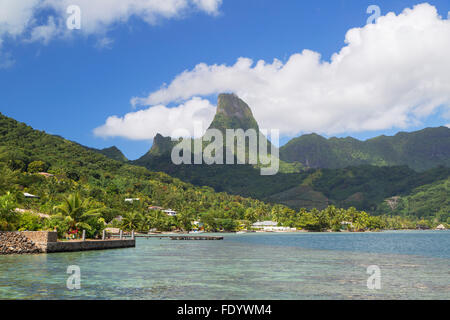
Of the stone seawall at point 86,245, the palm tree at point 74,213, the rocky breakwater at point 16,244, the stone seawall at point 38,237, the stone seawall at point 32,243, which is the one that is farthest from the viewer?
the palm tree at point 74,213

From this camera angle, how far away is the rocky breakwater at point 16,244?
4803 cm

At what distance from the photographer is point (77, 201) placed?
2451 inches

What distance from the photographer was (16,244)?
1921 inches

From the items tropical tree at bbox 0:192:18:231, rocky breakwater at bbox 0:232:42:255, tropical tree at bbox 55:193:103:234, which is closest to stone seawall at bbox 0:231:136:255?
rocky breakwater at bbox 0:232:42:255

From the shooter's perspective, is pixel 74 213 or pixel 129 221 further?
pixel 129 221

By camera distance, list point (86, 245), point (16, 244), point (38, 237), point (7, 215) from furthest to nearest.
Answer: point (86, 245)
point (7, 215)
point (38, 237)
point (16, 244)

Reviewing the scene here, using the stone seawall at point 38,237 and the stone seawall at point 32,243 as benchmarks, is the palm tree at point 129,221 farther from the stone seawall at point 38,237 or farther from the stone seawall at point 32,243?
the stone seawall at point 38,237

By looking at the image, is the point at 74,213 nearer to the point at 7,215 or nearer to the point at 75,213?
the point at 75,213

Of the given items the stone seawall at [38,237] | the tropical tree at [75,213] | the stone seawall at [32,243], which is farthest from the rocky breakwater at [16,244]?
the tropical tree at [75,213]

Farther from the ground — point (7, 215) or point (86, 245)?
point (7, 215)

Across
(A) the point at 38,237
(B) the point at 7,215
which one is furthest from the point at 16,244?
(B) the point at 7,215

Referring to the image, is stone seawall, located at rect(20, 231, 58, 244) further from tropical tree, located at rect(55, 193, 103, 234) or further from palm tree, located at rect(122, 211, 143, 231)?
palm tree, located at rect(122, 211, 143, 231)
